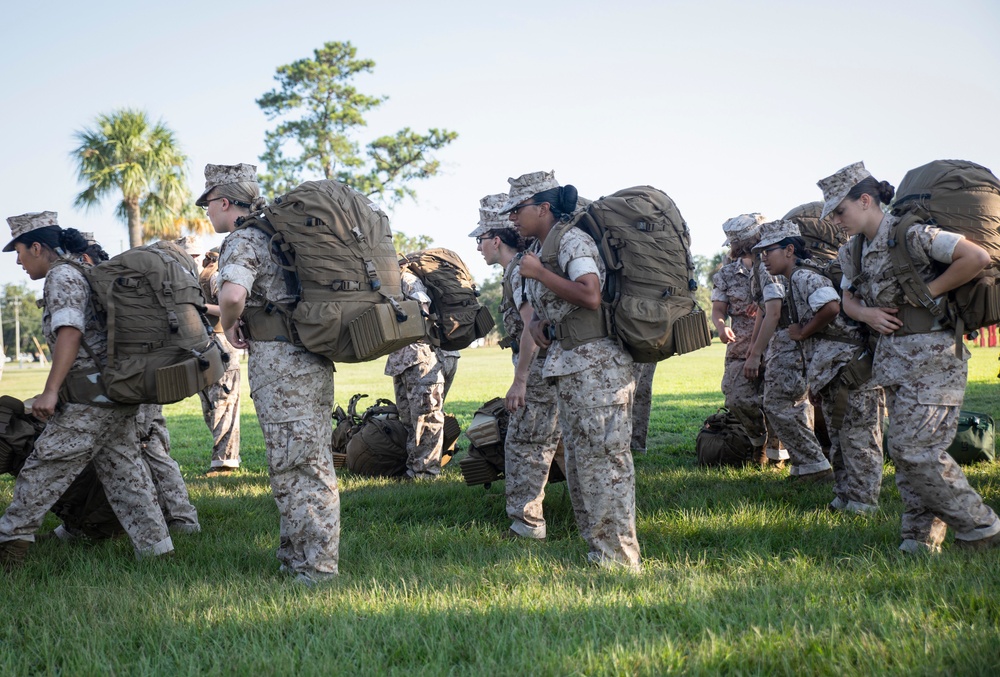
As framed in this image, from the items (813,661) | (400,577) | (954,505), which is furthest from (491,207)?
(813,661)

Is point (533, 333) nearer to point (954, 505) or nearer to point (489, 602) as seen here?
point (489, 602)

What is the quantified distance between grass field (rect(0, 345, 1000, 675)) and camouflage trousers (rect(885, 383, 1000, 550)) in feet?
0.71

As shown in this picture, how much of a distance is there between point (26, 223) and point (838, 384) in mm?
5958

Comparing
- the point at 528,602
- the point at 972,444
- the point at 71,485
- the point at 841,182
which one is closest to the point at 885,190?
the point at 841,182

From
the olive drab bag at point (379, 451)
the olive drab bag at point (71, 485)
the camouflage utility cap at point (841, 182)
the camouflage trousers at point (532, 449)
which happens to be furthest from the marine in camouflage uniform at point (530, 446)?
the olive drab bag at point (71, 485)

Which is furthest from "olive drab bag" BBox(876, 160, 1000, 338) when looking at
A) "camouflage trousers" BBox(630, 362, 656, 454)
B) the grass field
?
"camouflage trousers" BBox(630, 362, 656, 454)

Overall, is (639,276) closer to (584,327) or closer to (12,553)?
(584,327)

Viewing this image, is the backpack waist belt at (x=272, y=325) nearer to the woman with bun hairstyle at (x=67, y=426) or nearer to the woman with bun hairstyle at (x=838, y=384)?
the woman with bun hairstyle at (x=67, y=426)

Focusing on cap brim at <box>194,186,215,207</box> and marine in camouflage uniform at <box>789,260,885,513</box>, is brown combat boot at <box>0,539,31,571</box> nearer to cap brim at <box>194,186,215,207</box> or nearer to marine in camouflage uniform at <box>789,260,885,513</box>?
cap brim at <box>194,186,215,207</box>

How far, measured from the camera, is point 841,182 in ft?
17.1

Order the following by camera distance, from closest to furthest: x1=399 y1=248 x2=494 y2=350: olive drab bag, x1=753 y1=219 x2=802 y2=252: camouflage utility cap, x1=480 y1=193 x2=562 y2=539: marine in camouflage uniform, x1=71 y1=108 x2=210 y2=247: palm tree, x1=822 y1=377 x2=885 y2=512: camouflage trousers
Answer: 1. x1=480 y1=193 x2=562 y2=539: marine in camouflage uniform
2. x1=822 y1=377 x2=885 y2=512: camouflage trousers
3. x1=753 y1=219 x2=802 y2=252: camouflage utility cap
4. x1=399 y1=248 x2=494 y2=350: olive drab bag
5. x1=71 y1=108 x2=210 y2=247: palm tree

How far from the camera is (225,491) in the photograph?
7867 millimetres

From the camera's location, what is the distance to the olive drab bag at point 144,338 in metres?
5.32

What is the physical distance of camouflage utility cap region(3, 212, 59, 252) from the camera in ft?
18.3
